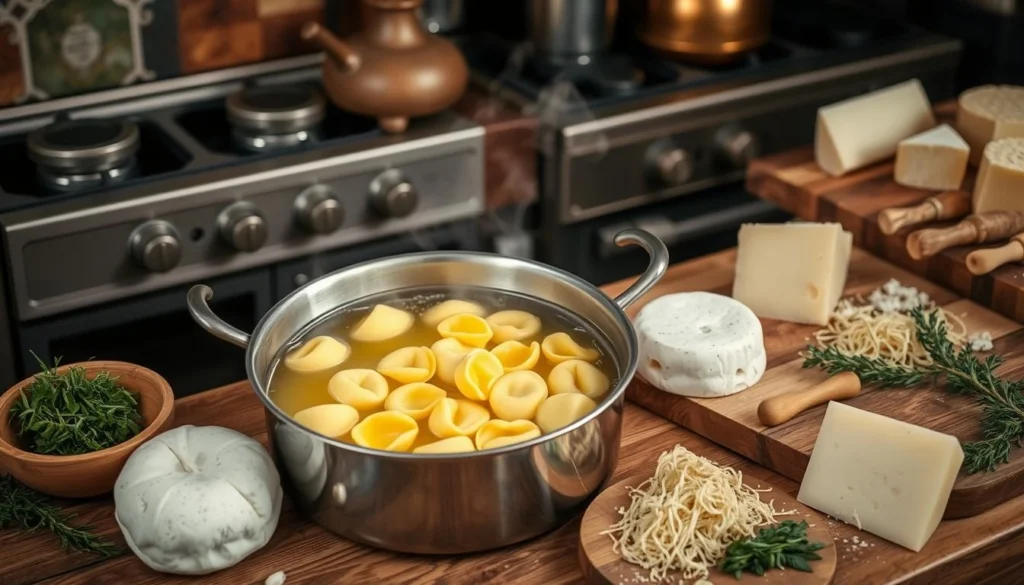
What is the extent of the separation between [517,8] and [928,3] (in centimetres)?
109

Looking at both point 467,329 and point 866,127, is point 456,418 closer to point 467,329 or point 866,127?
Result: point 467,329

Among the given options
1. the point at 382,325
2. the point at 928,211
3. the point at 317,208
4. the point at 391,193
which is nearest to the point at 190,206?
the point at 317,208

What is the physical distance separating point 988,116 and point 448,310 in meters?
1.22

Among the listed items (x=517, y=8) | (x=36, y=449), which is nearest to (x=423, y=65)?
(x=517, y=8)

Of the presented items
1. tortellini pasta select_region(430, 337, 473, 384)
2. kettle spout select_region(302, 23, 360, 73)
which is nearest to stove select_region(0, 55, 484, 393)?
kettle spout select_region(302, 23, 360, 73)

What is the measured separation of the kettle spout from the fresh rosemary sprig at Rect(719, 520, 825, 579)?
4.85 feet

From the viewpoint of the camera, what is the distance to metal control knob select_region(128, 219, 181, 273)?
2459 millimetres

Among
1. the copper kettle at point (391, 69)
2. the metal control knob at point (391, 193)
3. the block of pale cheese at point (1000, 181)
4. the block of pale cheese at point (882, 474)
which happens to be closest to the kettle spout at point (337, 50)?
the copper kettle at point (391, 69)

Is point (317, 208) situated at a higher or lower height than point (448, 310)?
lower

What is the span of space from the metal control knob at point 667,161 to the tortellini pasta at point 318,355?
131 centimetres

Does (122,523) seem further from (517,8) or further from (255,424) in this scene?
(517,8)

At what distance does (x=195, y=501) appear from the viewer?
151 centimetres

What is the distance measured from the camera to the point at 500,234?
294 centimetres

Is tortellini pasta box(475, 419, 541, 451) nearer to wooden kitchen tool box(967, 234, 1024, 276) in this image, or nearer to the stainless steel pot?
the stainless steel pot
